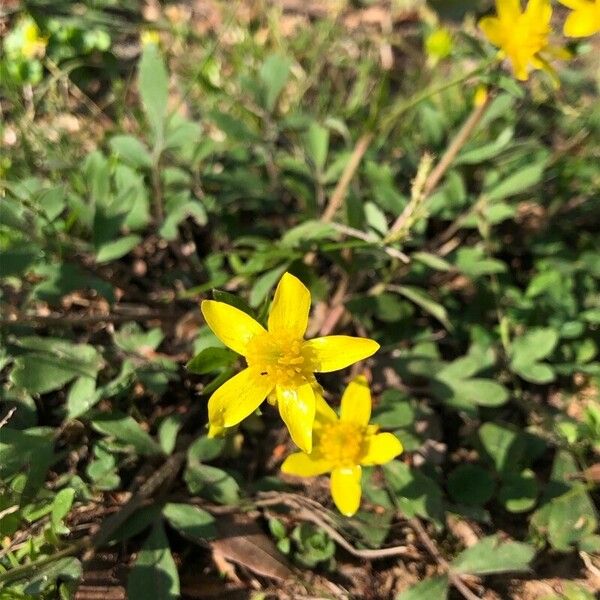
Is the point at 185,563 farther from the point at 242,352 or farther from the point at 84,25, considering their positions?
the point at 84,25

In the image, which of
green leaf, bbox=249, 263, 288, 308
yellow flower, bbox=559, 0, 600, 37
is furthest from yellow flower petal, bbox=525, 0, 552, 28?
green leaf, bbox=249, 263, 288, 308

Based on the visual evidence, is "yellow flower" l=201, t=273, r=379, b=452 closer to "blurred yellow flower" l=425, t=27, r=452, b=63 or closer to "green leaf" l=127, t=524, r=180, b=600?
"green leaf" l=127, t=524, r=180, b=600

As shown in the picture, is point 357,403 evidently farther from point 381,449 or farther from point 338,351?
point 338,351

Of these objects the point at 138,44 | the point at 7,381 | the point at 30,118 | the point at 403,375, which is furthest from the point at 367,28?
the point at 7,381

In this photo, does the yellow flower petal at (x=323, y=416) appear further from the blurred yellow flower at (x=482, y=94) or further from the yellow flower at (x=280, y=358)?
the blurred yellow flower at (x=482, y=94)

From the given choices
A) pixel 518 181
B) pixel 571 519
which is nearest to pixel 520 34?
pixel 518 181

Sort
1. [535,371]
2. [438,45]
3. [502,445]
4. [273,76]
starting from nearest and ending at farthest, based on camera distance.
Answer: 1. [502,445]
2. [535,371]
3. [273,76]
4. [438,45]
